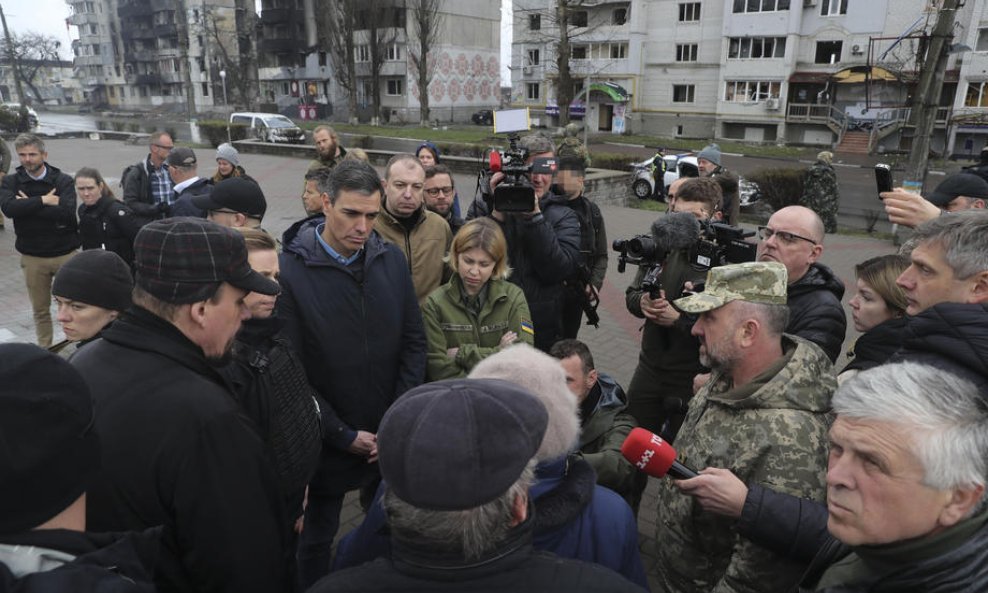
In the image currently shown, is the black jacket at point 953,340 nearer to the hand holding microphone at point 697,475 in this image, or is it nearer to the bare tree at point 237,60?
the hand holding microphone at point 697,475

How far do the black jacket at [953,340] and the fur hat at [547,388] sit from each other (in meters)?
1.05

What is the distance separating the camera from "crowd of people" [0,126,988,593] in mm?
1198

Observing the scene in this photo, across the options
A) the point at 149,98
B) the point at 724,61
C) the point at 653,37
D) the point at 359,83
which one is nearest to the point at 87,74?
the point at 149,98

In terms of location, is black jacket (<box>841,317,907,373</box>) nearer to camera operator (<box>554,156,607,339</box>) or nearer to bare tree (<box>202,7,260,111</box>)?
camera operator (<box>554,156,607,339</box>)

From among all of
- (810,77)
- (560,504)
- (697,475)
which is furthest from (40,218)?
(810,77)

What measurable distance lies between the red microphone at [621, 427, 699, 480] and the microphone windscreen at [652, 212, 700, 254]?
1.63m

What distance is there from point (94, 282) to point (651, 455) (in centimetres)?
269

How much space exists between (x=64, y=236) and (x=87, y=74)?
9539 centimetres

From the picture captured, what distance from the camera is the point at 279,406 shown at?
235 cm

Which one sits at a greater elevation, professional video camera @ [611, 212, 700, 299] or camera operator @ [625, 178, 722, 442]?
professional video camera @ [611, 212, 700, 299]

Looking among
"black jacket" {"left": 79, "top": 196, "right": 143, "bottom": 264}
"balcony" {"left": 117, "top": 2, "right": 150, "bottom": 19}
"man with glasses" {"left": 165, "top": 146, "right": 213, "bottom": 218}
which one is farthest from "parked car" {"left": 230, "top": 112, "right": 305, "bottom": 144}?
"balcony" {"left": 117, "top": 2, "right": 150, "bottom": 19}

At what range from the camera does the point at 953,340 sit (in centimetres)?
170

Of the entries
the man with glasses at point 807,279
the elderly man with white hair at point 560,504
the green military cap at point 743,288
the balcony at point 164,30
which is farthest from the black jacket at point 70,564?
the balcony at point 164,30

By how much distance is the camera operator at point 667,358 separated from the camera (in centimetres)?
346
